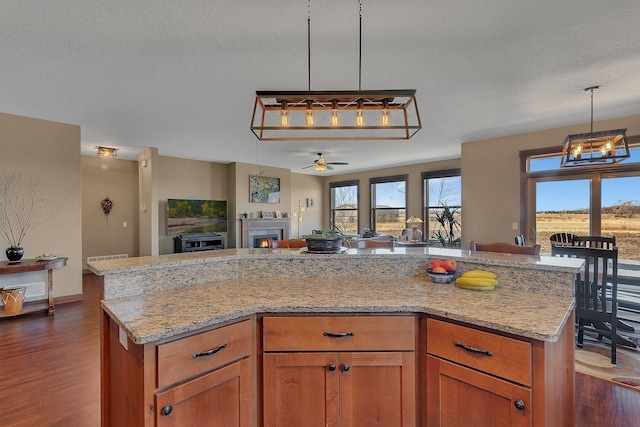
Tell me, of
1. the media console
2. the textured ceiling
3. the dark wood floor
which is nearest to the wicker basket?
the dark wood floor

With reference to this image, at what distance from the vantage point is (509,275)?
1.78 meters

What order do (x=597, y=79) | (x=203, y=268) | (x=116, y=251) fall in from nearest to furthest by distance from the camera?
1. (x=203, y=268)
2. (x=597, y=79)
3. (x=116, y=251)

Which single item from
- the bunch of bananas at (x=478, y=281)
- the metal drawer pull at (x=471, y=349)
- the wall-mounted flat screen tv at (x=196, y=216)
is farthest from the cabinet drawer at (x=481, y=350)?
the wall-mounted flat screen tv at (x=196, y=216)

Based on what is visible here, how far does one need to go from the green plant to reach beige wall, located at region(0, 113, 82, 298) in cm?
697

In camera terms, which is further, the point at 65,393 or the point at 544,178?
the point at 544,178

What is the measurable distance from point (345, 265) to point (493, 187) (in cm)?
441

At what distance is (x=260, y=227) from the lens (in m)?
7.97

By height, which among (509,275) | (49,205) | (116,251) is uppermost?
(49,205)

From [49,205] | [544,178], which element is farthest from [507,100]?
[49,205]

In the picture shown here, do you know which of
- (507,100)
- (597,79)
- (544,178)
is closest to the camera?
(597,79)

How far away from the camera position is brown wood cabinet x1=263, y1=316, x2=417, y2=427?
55.8 inches

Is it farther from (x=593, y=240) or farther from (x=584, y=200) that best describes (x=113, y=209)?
(x=584, y=200)

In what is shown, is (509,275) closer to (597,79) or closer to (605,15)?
(605,15)

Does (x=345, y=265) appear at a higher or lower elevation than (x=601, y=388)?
higher
